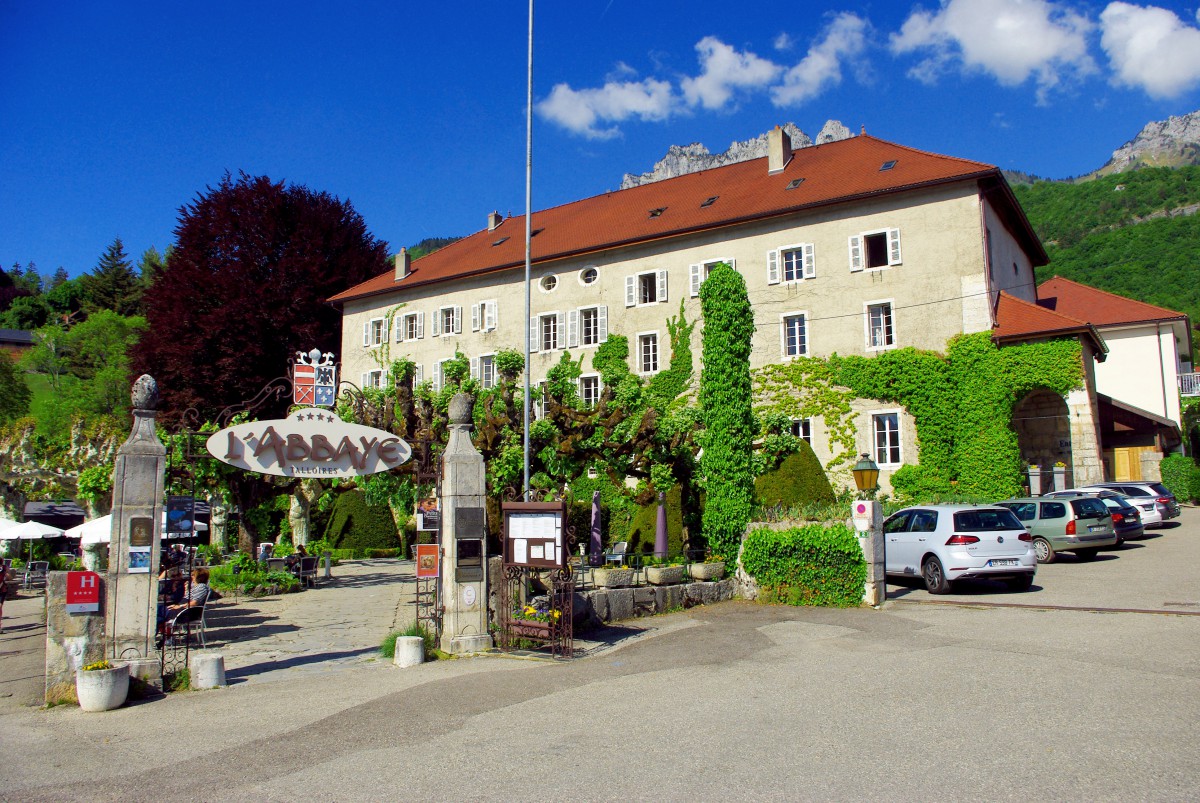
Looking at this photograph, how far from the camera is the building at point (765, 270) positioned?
27844 millimetres

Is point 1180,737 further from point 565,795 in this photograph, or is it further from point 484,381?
point 484,381

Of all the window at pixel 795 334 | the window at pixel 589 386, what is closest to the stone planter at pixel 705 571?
the window at pixel 795 334

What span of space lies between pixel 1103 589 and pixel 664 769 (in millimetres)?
12581

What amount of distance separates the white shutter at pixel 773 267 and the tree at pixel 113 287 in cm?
6440

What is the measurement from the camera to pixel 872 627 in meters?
12.1

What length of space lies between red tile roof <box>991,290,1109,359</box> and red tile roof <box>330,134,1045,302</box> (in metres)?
3.94

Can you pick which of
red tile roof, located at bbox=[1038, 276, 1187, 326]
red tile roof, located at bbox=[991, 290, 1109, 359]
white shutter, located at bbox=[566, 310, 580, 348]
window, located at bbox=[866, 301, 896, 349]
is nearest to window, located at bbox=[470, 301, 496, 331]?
white shutter, located at bbox=[566, 310, 580, 348]

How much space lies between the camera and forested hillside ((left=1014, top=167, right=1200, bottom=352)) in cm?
6625

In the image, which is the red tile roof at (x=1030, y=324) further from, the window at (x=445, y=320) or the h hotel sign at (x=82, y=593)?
the h hotel sign at (x=82, y=593)

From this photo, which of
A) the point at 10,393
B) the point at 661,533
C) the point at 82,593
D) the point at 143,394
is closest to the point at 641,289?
the point at 661,533

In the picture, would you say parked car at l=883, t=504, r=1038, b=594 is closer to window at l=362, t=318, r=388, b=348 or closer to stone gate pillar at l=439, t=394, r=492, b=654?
stone gate pillar at l=439, t=394, r=492, b=654

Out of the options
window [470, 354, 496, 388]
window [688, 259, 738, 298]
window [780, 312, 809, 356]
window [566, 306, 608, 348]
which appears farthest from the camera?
window [470, 354, 496, 388]

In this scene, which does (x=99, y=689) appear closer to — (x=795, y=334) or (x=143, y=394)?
(x=143, y=394)

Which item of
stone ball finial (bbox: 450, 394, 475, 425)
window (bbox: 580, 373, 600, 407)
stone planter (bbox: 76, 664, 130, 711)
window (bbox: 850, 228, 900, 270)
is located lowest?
stone planter (bbox: 76, 664, 130, 711)
